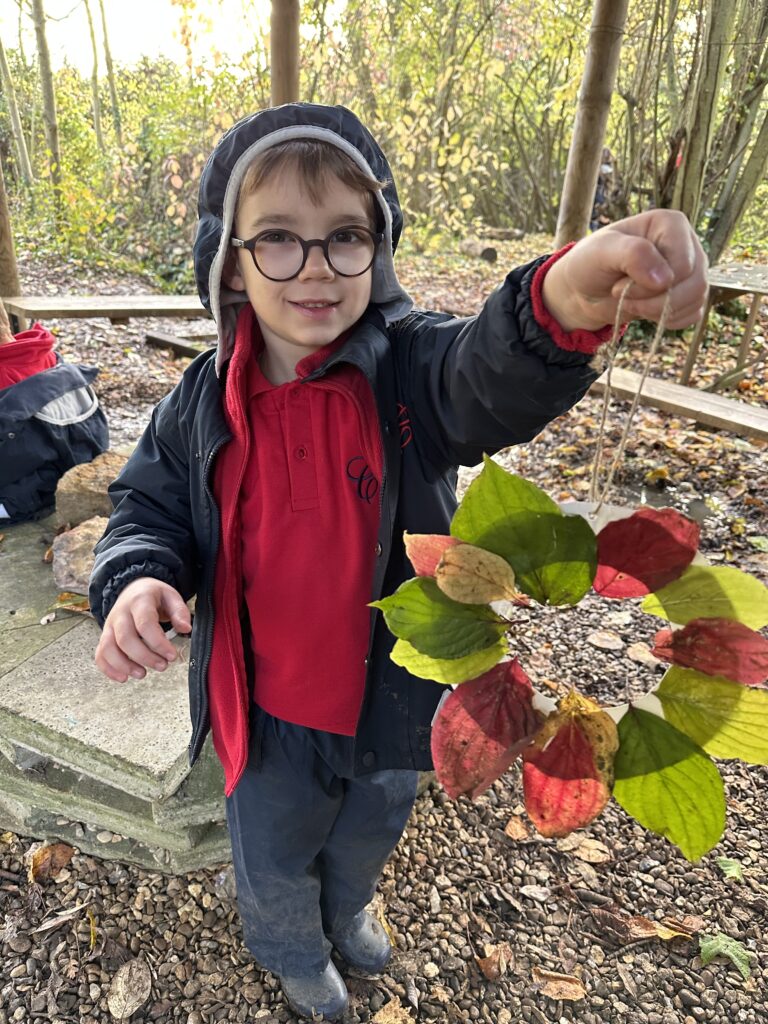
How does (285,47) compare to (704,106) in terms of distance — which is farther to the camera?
(704,106)

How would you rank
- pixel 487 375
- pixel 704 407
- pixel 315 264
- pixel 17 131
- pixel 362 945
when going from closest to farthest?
pixel 487 375, pixel 315 264, pixel 362 945, pixel 704 407, pixel 17 131

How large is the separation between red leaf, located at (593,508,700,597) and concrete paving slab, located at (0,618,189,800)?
1.42 m

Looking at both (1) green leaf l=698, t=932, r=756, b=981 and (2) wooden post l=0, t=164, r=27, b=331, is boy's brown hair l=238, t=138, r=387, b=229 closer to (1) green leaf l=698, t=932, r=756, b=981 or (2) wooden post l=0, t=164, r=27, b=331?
(1) green leaf l=698, t=932, r=756, b=981

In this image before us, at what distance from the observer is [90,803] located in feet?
6.25

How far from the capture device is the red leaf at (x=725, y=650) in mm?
596

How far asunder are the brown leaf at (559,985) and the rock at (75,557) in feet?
5.62

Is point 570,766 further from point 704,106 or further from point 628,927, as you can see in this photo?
point 704,106

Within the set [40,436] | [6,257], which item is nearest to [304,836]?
[40,436]

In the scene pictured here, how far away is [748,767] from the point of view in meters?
2.26

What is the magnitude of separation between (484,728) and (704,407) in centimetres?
362

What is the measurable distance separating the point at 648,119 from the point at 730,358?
3388mm

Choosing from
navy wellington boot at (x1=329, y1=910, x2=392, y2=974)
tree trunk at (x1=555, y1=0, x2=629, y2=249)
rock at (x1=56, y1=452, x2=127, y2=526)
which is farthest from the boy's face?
tree trunk at (x1=555, y1=0, x2=629, y2=249)

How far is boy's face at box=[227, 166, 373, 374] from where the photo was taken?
112 centimetres

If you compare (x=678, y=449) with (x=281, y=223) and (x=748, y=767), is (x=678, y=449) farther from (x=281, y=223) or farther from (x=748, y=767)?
(x=281, y=223)
